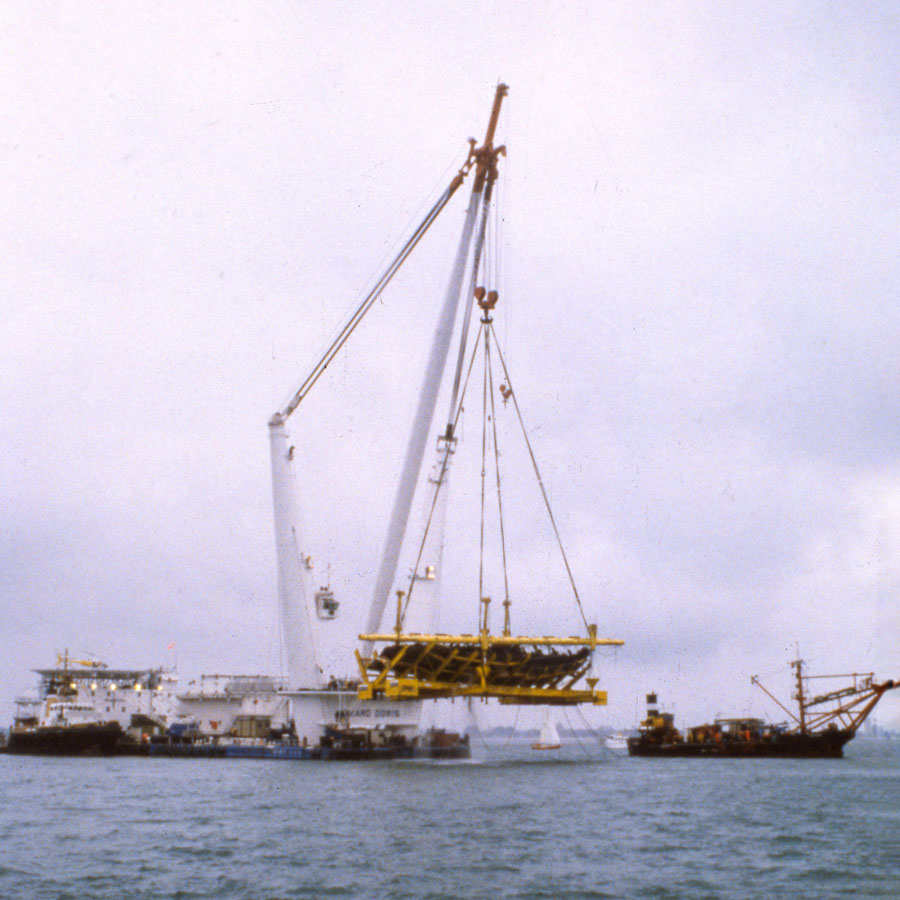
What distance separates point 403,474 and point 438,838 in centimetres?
2971

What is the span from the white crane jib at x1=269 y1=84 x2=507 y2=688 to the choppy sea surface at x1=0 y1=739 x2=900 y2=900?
1390 centimetres

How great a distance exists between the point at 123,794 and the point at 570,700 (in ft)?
69.8

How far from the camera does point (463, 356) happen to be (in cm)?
5431

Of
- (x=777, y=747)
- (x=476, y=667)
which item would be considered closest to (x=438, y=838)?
(x=476, y=667)

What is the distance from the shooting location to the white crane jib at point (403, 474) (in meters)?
53.2

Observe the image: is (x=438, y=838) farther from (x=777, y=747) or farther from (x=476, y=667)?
Answer: (x=777, y=747)

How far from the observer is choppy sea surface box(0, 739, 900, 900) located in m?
20.1

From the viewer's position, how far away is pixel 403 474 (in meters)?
53.8

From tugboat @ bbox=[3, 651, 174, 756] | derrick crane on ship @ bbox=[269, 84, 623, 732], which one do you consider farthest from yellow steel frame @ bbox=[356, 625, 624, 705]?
tugboat @ bbox=[3, 651, 174, 756]

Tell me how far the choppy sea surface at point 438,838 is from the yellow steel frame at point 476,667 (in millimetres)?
4016

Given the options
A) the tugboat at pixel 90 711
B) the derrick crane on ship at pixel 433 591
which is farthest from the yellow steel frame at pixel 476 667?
the tugboat at pixel 90 711

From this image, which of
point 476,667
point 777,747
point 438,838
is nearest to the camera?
point 438,838

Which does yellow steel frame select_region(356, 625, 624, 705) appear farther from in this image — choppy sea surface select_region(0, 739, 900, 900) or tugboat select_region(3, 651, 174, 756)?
tugboat select_region(3, 651, 174, 756)

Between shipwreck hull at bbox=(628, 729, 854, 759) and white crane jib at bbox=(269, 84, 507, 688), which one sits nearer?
white crane jib at bbox=(269, 84, 507, 688)
